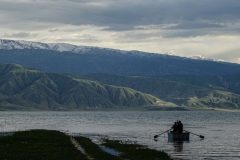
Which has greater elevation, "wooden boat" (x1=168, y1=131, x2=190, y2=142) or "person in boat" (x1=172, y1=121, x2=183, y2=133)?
"person in boat" (x1=172, y1=121, x2=183, y2=133)

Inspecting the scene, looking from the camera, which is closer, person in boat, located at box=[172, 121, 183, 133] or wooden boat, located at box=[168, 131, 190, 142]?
wooden boat, located at box=[168, 131, 190, 142]

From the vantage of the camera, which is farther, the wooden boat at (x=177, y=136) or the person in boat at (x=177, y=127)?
the person in boat at (x=177, y=127)

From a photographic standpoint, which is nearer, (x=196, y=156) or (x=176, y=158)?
(x=176, y=158)

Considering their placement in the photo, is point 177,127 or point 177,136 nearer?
point 177,136

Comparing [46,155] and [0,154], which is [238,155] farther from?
[0,154]

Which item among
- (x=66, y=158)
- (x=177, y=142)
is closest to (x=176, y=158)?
(x=66, y=158)

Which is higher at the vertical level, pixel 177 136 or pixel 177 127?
pixel 177 127

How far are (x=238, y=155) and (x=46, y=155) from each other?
31.6m

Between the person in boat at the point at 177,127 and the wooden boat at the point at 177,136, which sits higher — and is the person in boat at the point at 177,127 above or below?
above

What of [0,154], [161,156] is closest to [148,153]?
[161,156]

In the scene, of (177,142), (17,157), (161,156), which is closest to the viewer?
(17,157)

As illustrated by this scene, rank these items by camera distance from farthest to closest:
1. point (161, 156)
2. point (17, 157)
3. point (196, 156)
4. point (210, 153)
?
point (210, 153) → point (196, 156) → point (161, 156) → point (17, 157)

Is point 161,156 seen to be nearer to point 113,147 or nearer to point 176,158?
point 176,158

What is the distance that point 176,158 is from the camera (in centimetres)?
7662
